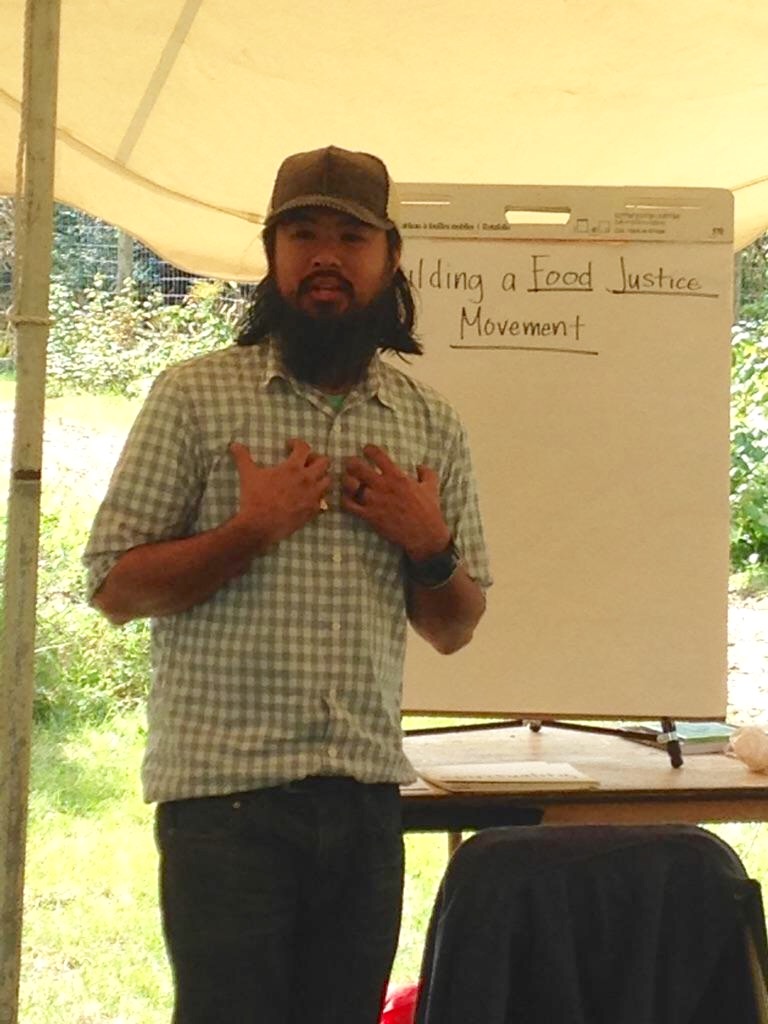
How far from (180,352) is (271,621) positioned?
14.6 ft

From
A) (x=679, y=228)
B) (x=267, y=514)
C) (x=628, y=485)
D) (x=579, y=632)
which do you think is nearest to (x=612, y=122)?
(x=679, y=228)

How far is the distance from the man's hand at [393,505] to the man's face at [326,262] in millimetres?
202

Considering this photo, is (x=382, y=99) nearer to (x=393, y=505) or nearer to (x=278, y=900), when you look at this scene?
(x=393, y=505)

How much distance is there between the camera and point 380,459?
5.52 ft

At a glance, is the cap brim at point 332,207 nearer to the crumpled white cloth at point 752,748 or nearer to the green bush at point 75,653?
the crumpled white cloth at point 752,748

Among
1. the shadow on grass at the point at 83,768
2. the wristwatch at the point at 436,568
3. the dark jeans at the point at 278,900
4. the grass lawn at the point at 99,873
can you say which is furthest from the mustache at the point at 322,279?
the shadow on grass at the point at 83,768

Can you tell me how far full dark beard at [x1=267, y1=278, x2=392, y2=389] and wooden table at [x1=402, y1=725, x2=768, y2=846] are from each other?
0.74m

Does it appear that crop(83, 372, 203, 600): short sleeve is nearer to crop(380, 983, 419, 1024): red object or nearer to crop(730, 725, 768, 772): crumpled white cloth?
crop(730, 725, 768, 772): crumpled white cloth

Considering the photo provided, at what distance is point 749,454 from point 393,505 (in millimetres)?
4080

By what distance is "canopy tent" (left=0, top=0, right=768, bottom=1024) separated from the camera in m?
1.80

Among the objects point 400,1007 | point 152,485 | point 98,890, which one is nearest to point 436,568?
point 152,485

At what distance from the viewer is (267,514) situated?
1.57 meters

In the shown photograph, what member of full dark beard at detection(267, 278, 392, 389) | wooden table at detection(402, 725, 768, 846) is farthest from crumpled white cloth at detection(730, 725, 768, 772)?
full dark beard at detection(267, 278, 392, 389)

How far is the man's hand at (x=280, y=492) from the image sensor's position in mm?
1575
